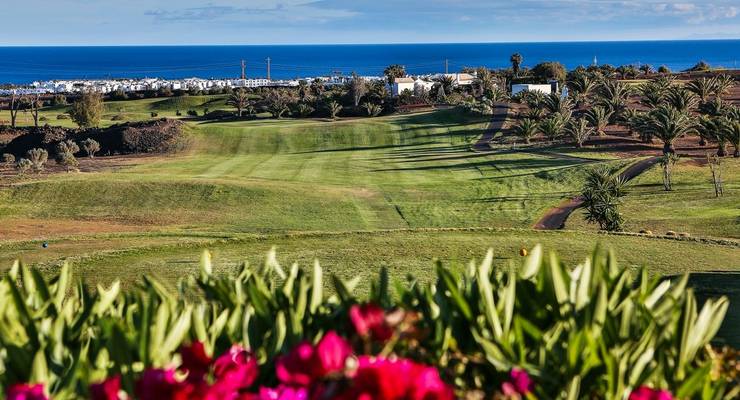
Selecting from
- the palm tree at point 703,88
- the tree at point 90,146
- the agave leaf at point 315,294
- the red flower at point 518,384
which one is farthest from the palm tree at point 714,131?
the red flower at point 518,384

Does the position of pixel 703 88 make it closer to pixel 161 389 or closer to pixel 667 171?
pixel 667 171

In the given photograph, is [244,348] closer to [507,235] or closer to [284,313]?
[284,313]

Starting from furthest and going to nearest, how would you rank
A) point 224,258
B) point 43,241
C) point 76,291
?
point 43,241 < point 224,258 < point 76,291

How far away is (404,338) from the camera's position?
3668mm

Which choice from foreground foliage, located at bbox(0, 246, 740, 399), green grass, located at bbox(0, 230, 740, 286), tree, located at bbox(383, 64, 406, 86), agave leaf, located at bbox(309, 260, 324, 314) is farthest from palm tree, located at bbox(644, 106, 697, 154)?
tree, located at bbox(383, 64, 406, 86)

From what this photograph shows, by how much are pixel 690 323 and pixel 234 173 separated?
43.9 meters

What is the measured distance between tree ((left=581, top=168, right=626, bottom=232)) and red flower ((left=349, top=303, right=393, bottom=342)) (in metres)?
27.7

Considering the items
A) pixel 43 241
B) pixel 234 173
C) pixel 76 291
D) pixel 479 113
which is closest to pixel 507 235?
pixel 43 241

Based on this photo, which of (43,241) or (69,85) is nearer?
(43,241)

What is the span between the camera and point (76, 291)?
555cm

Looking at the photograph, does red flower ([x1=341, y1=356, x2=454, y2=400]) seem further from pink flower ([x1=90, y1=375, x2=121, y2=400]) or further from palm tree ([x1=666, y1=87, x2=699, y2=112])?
palm tree ([x1=666, y1=87, x2=699, y2=112])

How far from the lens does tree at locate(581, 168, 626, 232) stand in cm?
3014

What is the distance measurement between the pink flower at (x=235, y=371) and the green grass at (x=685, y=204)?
27.5 meters

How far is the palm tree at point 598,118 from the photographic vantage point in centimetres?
5316
